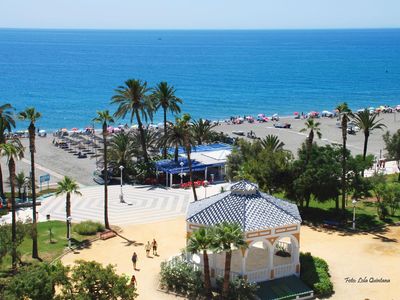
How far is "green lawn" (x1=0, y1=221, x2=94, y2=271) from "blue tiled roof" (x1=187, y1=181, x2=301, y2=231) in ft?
32.3

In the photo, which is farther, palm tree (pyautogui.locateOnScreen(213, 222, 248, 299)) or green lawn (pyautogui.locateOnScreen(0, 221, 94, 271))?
green lawn (pyautogui.locateOnScreen(0, 221, 94, 271))

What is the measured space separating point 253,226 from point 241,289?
3667 millimetres

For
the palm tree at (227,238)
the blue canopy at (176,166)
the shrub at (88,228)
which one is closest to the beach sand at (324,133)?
the blue canopy at (176,166)

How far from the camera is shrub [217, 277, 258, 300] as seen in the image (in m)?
31.5

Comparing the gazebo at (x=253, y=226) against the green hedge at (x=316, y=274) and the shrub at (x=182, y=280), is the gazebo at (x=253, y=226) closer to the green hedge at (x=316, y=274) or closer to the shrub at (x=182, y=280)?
the green hedge at (x=316, y=274)

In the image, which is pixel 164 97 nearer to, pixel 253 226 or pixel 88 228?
pixel 88 228

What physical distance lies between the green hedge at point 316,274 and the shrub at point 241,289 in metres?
3.46

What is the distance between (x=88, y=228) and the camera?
42.7 m

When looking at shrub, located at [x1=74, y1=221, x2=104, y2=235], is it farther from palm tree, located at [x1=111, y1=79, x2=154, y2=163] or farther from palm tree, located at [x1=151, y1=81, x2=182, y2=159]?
palm tree, located at [x1=151, y1=81, x2=182, y2=159]

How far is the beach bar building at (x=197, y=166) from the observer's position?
58.6m

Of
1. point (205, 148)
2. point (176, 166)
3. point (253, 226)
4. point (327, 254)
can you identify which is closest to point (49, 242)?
point (253, 226)

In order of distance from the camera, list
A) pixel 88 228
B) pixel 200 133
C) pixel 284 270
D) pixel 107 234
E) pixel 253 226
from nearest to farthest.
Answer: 1. pixel 253 226
2. pixel 284 270
3. pixel 107 234
4. pixel 88 228
5. pixel 200 133

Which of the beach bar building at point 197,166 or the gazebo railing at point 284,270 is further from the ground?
the beach bar building at point 197,166

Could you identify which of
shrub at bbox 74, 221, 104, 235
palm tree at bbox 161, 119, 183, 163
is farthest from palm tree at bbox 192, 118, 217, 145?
shrub at bbox 74, 221, 104, 235
